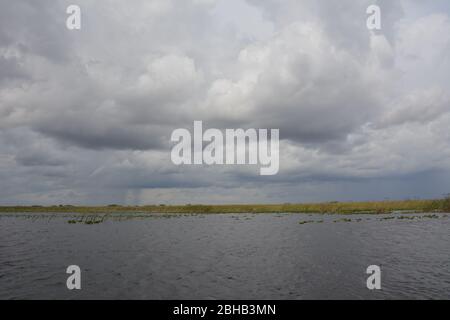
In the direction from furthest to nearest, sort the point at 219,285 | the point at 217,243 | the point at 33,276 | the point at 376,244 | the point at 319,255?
the point at 217,243
the point at 376,244
the point at 319,255
the point at 33,276
the point at 219,285

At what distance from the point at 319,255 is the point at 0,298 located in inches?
1036

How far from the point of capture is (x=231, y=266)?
2967 cm

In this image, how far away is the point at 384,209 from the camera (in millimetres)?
103375

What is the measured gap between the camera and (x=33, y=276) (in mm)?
26641

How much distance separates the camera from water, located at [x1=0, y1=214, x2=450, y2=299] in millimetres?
21938

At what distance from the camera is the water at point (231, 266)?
2194 cm
